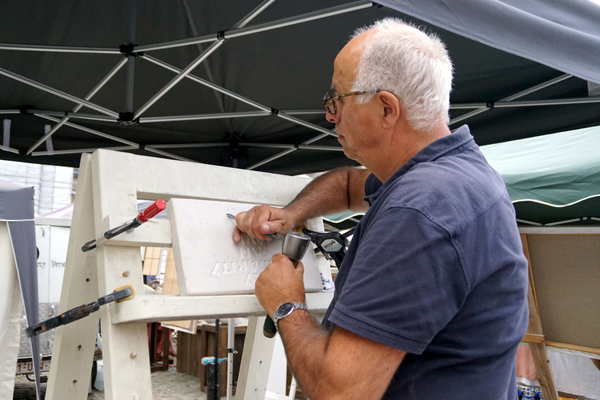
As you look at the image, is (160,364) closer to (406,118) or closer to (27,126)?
(27,126)

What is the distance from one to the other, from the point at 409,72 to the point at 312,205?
2.54 ft

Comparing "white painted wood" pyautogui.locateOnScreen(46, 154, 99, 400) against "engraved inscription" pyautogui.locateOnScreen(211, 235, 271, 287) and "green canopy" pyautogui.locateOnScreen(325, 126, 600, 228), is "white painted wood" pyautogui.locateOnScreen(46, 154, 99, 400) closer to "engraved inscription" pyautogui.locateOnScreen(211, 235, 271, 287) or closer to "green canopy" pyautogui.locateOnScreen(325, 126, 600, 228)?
Answer: "engraved inscription" pyautogui.locateOnScreen(211, 235, 271, 287)

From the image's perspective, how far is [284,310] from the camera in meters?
1.09

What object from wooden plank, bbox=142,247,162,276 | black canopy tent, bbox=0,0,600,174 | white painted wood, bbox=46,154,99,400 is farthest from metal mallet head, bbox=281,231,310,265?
wooden plank, bbox=142,247,162,276

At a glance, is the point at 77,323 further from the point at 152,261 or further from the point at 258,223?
the point at 152,261

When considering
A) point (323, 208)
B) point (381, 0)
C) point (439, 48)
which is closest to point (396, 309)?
point (439, 48)

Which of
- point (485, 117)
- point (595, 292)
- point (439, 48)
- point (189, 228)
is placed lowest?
point (595, 292)

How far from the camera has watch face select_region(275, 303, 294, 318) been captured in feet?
3.55

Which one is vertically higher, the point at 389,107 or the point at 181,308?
the point at 389,107

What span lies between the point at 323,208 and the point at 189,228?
0.53 m

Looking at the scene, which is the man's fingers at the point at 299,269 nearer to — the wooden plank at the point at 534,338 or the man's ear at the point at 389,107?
the man's ear at the point at 389,107

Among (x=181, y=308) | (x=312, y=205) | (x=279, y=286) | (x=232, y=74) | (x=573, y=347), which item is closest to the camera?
(x=279, y=286)

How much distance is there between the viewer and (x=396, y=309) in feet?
2.67

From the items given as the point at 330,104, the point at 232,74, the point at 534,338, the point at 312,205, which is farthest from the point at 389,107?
the point at 534,338
